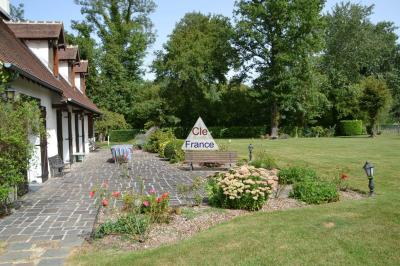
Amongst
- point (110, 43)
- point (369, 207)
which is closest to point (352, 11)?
point (110, 43)

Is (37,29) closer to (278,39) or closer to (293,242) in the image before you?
(293,242)

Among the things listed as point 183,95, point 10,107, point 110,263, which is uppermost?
point 183,95

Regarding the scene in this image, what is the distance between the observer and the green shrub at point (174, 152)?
17828 mm

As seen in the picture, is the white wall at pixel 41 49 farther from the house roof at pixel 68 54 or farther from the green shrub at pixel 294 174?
the green shrub at pixel 294 174

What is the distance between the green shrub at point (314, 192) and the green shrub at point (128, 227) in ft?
13.6

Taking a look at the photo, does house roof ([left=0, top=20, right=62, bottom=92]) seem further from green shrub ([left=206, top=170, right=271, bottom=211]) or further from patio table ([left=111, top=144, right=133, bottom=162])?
patio table ([left=111, top=144, right=133, bottom=162])

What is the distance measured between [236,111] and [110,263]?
40267mm

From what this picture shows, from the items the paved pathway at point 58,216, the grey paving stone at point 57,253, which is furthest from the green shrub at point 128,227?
the grey paving stone at point 57,253

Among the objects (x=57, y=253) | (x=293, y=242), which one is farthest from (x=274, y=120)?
(x=57, y=253)

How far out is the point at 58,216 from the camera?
7.49 m

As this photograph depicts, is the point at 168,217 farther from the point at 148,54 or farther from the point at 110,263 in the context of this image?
the point at 148,54

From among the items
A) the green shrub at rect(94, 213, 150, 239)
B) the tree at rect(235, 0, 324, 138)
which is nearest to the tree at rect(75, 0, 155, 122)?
the tree at rect(235, 0, 324, 138)

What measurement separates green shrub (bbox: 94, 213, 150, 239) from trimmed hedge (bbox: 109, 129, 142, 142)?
3670 cm

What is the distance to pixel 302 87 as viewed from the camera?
39125 millimetres
